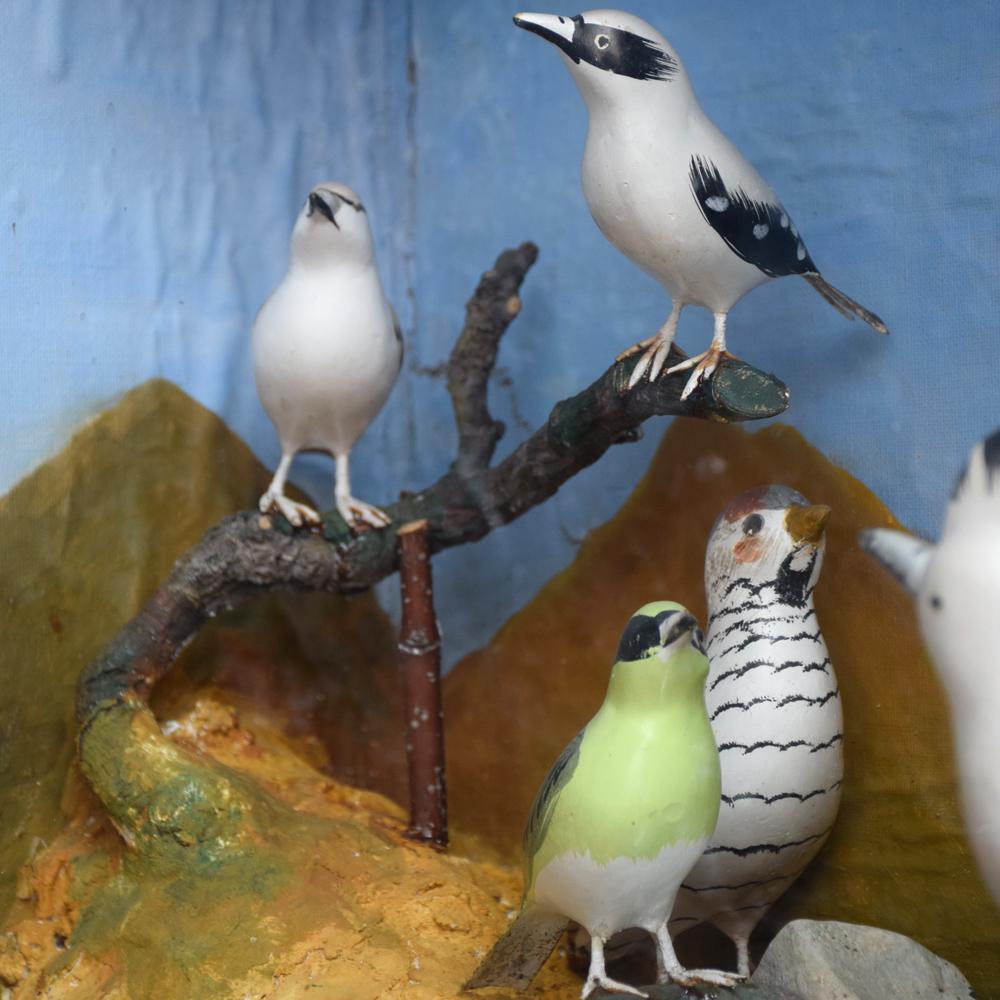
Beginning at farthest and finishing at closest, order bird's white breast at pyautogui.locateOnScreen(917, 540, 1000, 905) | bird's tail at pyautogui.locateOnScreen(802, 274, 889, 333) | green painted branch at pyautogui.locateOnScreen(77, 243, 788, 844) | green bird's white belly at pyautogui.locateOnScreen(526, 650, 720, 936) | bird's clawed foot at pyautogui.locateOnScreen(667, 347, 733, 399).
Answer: green painted branch at pyautogui.locateOnScreen(77, 243, 788, 844) → bird's tail at pyautogui.locateOnScreen(802, 274, 889, 333) → bird's clawed foot at pyautogui.locateOnScreen(667, 347, 733, 399) → green bird's white belly at pyautogui.locateOnScreen(526, 650, 720, 936) → bird's white breast at pyautogui.locateOnScreen(917, 540, 1000, 905)

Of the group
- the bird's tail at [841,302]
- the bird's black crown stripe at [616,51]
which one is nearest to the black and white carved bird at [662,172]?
the bird's black crown stripe at [616,51]

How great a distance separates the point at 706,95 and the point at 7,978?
1.80 metres

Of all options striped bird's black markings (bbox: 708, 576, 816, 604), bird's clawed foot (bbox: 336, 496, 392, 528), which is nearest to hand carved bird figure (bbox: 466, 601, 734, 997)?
striped bird's black markings (bbox: 708, 576, 816, 604)

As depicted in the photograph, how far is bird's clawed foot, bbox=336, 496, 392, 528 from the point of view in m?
2.12

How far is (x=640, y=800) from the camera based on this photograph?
1.41m

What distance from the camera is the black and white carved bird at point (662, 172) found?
1663mm

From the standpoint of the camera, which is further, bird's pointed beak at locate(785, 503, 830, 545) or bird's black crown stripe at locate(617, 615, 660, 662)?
bird's pointed beak at locate(785, 503, 830, 545)

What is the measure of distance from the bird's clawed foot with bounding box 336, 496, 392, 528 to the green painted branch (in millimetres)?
15

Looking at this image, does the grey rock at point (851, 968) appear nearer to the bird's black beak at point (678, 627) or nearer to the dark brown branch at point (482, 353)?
the bird's black beak at point (678, 627)

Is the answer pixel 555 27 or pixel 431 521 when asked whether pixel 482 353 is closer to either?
pixel 431 521

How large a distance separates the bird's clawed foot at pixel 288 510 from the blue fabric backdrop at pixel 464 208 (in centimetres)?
31

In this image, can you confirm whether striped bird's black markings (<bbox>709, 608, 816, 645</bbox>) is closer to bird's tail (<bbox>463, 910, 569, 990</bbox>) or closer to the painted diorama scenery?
the painted diorama scenery

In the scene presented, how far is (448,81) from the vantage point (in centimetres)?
256

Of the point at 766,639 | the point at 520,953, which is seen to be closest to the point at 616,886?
the point at 520,953
